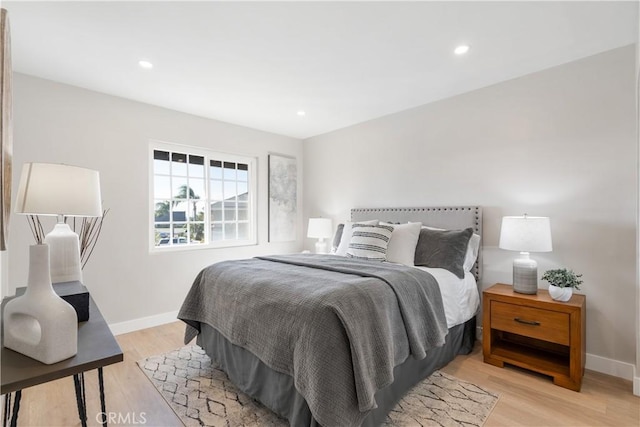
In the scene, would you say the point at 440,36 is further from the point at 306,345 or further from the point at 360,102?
the point at 306,345

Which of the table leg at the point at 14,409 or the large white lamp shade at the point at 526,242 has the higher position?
the large white lamp shade at the point at 526,242

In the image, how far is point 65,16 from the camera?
1.93 meters

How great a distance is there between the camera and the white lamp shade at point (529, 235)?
228cm

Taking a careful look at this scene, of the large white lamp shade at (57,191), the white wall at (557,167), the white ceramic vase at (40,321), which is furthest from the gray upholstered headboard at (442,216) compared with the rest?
the white ceramic vase at (40,321)

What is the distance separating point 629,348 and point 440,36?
265 cm

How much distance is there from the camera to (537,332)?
2.23 m

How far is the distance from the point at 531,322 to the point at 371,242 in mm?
1363

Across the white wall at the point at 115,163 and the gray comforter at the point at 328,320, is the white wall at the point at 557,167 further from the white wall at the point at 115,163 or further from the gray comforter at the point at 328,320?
the white wall at the point at 115,163

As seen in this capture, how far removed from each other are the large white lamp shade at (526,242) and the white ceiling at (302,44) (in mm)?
1311

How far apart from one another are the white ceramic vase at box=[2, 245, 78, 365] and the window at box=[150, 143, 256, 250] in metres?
2.57

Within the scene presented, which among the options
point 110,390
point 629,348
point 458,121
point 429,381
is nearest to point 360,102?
point 458,121

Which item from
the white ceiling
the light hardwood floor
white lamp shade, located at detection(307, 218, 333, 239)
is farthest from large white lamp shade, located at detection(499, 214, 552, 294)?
white lamp shade, located at detection(307, 218, 333, 239)

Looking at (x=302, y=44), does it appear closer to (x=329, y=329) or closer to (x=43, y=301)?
(x=329, y=329)

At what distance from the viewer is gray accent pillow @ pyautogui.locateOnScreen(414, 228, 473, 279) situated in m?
2.63
